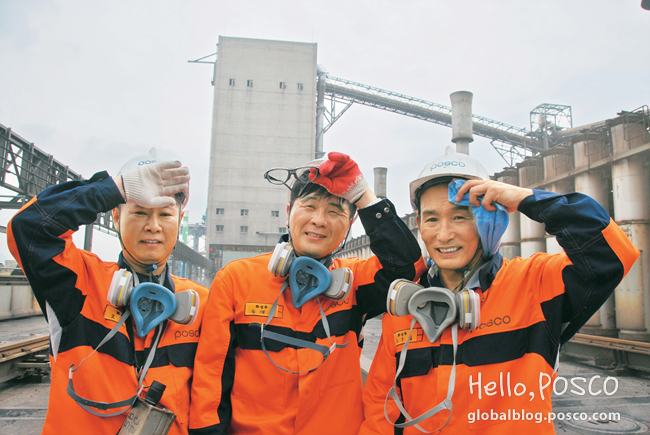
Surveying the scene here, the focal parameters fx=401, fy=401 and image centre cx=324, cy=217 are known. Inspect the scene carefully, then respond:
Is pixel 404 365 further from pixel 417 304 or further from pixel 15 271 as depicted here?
pixel 15 271

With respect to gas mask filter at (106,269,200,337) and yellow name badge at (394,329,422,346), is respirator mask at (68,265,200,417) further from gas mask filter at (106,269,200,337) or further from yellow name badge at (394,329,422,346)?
yellow name badge at (394,329,422,346)

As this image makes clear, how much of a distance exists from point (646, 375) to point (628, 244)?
670 cm

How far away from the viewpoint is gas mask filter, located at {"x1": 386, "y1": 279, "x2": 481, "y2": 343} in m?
1.97

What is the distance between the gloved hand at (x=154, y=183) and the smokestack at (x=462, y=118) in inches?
531

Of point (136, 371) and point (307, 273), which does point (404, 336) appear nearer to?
point (307, 273)

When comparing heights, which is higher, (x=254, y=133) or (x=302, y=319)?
(x=254, y=133)

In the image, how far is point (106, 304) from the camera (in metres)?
2.30

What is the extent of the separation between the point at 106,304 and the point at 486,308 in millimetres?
2099

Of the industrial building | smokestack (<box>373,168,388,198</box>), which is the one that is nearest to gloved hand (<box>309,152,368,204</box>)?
smokestack (<box>373,168,388,198</box>)

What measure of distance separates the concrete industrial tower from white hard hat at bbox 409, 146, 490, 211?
3536 centimetres

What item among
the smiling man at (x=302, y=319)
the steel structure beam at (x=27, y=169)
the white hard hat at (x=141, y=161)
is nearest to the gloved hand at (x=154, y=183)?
the white hard hat at (x=141, y=161)

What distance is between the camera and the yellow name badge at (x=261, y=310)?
2383 mm

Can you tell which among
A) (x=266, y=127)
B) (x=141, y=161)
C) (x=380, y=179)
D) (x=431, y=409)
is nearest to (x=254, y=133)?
(x=266, y=127)

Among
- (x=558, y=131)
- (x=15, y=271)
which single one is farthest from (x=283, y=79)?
(x=15, y=271)
